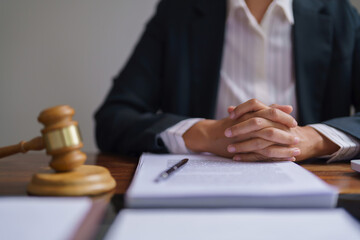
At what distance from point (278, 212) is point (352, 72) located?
0.93 m

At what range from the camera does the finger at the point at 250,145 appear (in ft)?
2.11

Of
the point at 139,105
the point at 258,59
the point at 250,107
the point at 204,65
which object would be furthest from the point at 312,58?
the point at 139,105

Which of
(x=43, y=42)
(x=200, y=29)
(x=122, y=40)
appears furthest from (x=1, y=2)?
(x=200, y=29)

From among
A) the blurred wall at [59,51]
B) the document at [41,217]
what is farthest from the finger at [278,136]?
the blurred wall at [59,51]

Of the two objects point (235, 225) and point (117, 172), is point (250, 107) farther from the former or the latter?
point (235, 225)

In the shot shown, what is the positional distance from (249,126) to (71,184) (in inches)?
14.9

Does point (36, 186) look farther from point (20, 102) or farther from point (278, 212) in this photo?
point (20, 102)

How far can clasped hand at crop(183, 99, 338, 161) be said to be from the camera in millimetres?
646

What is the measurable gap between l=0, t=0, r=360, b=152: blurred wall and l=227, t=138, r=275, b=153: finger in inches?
52.9

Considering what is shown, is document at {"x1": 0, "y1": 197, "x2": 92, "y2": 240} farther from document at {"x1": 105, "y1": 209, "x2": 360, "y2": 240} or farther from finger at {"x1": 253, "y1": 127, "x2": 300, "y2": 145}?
finger at {"x1": 253, "y1": 127, "x2": 300, "y2": 145}

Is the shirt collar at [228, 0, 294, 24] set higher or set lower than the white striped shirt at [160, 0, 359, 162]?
higher

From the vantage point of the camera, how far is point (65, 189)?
0.42 m

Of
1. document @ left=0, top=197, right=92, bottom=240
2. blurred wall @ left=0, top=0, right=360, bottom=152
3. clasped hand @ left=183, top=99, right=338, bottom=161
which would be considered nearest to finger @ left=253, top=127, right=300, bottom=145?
clasped hand @ left=183, top=99, right=338, bottom=161

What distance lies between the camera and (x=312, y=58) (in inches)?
41.7
